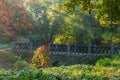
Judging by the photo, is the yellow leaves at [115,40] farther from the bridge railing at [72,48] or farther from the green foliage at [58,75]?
the green foliage at [58,75]

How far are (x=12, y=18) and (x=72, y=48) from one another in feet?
22.5

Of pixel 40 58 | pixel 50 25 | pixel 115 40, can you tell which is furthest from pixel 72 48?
pixel 40 58

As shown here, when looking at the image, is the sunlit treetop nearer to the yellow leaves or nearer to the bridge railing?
the bridge railing

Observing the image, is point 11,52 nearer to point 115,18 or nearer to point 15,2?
point 15,2

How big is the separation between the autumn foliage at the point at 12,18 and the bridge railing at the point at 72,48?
7.59ft

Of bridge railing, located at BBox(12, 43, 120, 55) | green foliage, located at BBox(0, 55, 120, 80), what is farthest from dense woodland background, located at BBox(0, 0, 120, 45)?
green foliage, located at BBox(0, 55, 120, 80)

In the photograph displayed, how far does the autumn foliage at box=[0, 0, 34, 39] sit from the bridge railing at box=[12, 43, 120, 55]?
2.31 meters

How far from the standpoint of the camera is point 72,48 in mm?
29906

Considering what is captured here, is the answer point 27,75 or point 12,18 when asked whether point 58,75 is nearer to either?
point 27,75

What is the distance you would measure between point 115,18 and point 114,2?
5.17 ft

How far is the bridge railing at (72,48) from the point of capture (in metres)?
29.7

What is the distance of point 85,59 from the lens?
30.0 metres

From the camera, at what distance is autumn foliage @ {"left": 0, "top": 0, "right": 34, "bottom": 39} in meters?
31.1

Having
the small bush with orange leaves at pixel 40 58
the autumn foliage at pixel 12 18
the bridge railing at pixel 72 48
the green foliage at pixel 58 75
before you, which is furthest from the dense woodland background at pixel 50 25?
the green foliage at pixel 58 75
